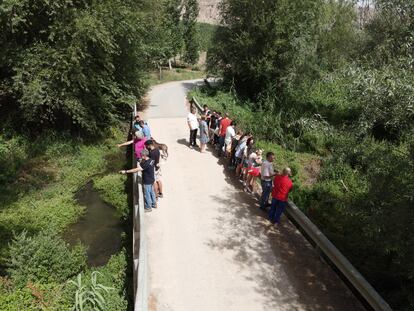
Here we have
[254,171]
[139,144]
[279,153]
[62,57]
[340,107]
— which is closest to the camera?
[254,171]

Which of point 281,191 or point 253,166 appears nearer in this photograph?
point 281,191

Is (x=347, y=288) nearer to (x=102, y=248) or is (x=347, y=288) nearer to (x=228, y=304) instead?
(x=228, y=304)

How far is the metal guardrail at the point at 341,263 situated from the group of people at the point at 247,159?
1.85 feet

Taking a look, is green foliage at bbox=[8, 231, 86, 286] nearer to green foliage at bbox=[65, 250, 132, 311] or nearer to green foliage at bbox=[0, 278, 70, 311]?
green foliage at bbox=[0, 278, 70, 311]

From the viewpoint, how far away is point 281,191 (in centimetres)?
966

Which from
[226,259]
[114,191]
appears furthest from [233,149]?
[226,259]

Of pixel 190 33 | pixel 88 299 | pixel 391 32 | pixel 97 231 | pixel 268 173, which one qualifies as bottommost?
pixel 97 231

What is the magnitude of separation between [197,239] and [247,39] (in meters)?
20.5

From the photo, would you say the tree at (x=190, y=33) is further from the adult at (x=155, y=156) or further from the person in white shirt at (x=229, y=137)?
the adult at (x=155, y=156)

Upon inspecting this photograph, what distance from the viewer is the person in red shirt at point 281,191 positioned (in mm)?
9672

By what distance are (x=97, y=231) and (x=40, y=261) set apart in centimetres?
324

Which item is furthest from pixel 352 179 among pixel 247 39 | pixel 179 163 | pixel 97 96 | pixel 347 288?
pixel 247 39

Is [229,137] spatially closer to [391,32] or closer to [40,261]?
[40,261]

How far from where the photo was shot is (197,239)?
30.7ft
